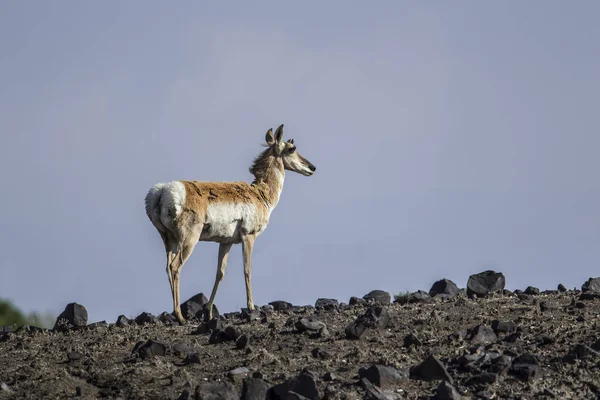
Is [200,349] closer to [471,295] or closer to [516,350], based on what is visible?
[516,350]

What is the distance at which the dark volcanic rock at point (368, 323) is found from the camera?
1375 cm

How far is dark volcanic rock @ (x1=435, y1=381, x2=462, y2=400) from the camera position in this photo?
11133 mm

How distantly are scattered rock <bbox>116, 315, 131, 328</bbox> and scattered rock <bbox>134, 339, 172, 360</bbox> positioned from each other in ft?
11.2

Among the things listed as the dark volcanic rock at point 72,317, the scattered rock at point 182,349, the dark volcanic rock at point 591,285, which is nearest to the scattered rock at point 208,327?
the scattered rock at point 182,349

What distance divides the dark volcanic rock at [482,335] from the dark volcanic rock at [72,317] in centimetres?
627

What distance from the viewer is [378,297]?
1814cm

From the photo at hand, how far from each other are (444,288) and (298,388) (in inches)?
288

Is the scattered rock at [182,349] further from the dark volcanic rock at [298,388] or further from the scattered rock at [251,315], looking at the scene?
the scattered rock at [251,315]

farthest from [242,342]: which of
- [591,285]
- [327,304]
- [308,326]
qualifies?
[591,285]

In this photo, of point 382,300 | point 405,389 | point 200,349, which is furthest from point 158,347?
point 382,300

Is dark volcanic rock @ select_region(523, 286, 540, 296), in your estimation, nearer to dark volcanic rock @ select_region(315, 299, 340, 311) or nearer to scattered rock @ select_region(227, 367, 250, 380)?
dark volcanic rock @ select_region(315, 299, 340, 311)

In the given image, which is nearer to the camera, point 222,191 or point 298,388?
point 298,388

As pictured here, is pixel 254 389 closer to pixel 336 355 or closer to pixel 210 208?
pixel 336 355

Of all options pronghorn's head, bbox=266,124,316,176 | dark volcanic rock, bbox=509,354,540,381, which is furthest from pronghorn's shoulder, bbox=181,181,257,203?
dark volcanic rock, bbox=509,354,540,381
